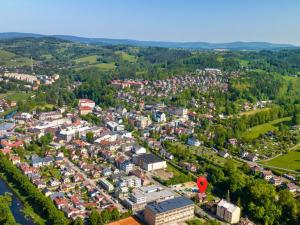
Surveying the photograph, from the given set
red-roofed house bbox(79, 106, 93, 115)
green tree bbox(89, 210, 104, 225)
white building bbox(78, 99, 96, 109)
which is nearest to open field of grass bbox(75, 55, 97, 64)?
white building bbox(78, 99, 96, 109)

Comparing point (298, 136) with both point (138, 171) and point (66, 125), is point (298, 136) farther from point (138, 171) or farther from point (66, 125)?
point (66, 125)

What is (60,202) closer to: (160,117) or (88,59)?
(160,117)

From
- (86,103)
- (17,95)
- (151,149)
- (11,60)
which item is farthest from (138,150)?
(11,60)

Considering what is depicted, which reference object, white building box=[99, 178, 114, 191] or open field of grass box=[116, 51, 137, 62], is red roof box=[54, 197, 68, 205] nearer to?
white building box=[99, 178, 114, 191]

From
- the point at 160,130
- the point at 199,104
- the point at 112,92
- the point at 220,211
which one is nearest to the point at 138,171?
the point at 220,211

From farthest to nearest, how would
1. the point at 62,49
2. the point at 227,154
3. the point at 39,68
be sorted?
the point at 62,49
the point at 39,68
the point at 227,154

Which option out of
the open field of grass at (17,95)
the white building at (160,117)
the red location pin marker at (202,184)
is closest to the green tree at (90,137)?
the white building at (160,117)
